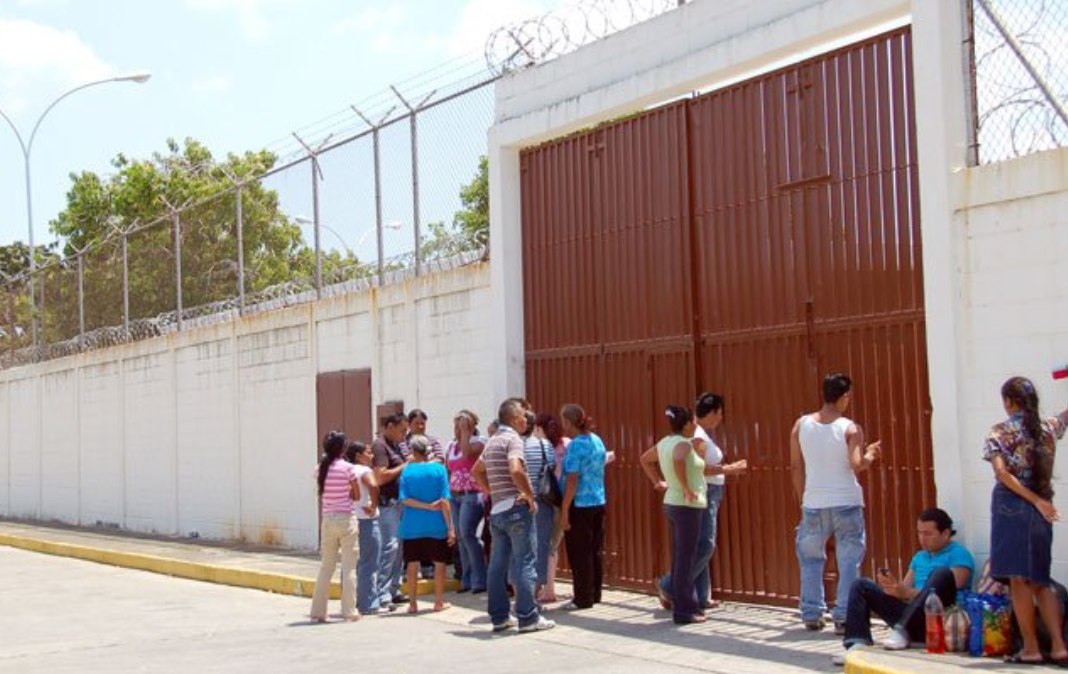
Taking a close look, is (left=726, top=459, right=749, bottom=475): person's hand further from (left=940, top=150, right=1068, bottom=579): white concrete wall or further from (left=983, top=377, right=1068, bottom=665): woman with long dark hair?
(left=983, top=377, right=1068, bottom=665): woman with long dark hair

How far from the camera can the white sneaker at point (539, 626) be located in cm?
1104

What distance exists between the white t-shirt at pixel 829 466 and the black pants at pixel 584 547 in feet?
7.80

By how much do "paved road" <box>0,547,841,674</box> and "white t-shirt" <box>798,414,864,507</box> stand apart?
94 centimetres

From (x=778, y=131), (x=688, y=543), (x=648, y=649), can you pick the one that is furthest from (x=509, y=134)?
(x=648, y=649)

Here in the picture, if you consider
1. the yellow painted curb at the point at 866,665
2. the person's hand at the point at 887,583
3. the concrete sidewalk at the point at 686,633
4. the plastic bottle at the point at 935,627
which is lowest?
the concrete sidewalk at the point at 686,633

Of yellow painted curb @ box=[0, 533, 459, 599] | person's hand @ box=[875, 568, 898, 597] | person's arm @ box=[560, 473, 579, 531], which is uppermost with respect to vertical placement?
person's arm @ box=[560, 473, 579, 531]

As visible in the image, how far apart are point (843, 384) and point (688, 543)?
1789mm

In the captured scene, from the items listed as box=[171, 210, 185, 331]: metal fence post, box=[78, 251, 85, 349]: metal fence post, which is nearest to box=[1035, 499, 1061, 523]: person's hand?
box=[171, 210, 185, 331]: metal fence post

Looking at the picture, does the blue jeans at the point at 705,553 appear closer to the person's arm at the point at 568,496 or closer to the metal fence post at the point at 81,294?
the person's arm at the point at 568,496

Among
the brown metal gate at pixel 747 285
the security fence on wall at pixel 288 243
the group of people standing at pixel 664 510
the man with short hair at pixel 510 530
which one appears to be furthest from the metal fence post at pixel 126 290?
the man with short hair at pixel 510 530

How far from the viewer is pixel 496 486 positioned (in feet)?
36.3

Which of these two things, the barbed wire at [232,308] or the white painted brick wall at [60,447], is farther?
the white painted brick wall at [60,447]

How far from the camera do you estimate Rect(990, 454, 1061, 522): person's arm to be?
323 inches

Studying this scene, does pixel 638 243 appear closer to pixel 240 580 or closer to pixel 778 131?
pixel 778 131
